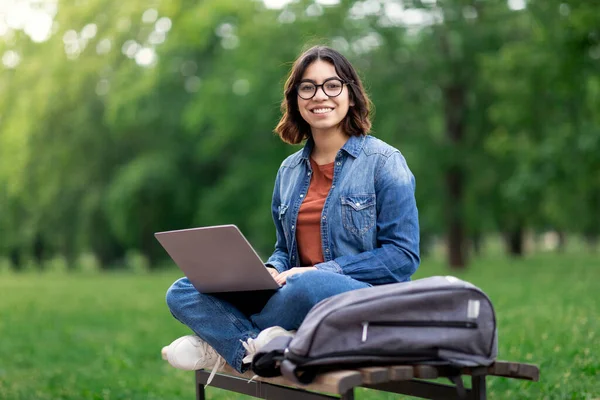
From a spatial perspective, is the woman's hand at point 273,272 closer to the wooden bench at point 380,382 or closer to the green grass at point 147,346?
the wooden bench at point 380,382

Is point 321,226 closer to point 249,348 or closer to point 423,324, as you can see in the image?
point 249,348

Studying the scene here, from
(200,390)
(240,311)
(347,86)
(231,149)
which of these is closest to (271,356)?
(240,311)

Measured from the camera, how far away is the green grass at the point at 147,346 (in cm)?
656

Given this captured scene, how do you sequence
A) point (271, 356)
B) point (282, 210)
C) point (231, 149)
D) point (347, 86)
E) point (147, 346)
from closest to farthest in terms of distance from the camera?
point (271, 356)
point (347, 86)
point (282, 210)
point (147, 346)
point (231, 149)

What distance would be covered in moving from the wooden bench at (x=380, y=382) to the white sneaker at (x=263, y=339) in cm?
13

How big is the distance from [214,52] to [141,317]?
818 inches

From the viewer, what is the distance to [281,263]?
445 cm

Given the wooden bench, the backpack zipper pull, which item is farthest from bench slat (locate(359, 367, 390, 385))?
the backpack zipper pull

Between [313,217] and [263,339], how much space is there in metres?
0.68

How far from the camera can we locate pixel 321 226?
4.25 metres

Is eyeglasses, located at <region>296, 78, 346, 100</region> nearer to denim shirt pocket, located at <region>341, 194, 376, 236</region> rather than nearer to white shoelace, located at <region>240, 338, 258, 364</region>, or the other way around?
denim shirt pocket, located at <region>341, 194, 376, 236</region>

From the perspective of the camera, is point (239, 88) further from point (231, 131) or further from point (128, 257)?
point (128, 257)

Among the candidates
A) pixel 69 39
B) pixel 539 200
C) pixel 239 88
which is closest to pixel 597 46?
pixel 539 200

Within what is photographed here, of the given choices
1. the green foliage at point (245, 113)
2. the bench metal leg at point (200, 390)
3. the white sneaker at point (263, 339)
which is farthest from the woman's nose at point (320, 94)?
the green foliage at point (245, 113)
